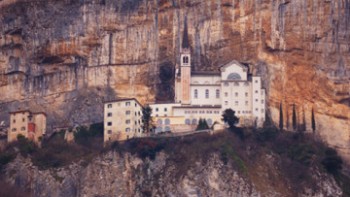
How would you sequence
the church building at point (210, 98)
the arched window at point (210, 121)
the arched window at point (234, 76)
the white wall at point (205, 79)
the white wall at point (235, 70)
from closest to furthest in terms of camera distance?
1. the arched window at point (210, 121)
2. the church building at point (210, 98)
3. the white wall at point (235, 70)
4. the arched window at point (234, 76)
5. the white wall at point (205, 79)

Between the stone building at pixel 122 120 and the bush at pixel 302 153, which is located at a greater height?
the stone building at pixel 122 120

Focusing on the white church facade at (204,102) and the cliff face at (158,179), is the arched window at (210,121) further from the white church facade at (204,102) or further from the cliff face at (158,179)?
the cliff face at (158,179)

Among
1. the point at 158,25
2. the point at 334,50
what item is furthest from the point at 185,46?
the point at 334,50

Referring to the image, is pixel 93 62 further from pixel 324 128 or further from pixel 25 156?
pixel 324 128

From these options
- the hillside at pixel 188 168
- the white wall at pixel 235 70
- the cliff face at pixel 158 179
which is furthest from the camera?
the white wall at pixel 235 70

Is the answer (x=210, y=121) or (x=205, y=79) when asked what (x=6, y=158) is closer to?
(x=210, y=121)

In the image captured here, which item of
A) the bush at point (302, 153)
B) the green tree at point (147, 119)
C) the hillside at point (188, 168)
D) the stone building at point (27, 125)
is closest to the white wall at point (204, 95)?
the green tree at point (147, 119)

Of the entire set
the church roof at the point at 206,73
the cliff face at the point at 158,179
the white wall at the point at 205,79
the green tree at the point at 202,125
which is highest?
the church roof at the point at 206,73
